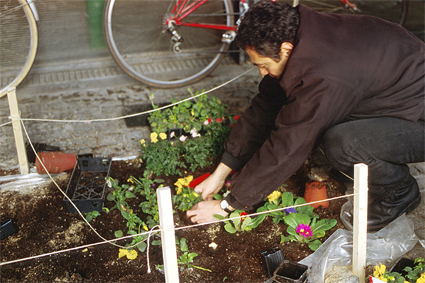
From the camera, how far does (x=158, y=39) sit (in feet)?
16.3

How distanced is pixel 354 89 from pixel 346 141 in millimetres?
329

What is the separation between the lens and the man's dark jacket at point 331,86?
1979 millimetres

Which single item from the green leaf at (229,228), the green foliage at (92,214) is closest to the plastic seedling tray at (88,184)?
the green foliage at (92,214)

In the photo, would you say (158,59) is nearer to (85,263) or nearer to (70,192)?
(70,192)

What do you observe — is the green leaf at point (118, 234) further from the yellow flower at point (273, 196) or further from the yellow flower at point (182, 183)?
the yellow flower at point (273, 196)

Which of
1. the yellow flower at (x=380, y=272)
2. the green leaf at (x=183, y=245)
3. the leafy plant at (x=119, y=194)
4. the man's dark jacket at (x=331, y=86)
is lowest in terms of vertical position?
the leafy plant at (x=119, y=194)

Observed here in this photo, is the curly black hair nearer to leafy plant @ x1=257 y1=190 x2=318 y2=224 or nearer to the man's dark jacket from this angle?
the man's dark jacket

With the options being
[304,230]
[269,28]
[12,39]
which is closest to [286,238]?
[304,230]

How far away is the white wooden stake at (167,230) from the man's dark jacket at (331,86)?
0.68 metres

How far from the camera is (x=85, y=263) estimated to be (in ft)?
7.43

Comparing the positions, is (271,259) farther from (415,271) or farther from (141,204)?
(141,204)

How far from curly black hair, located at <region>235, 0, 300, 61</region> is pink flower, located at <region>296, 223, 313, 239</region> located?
3.33 ft

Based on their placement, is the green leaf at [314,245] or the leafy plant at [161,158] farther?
the leafy plant at [161,158]

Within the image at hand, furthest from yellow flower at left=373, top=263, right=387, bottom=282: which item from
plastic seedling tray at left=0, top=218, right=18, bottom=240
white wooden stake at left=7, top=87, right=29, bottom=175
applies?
white wooden stake at left=7, top=87, right=29, bottom=175
